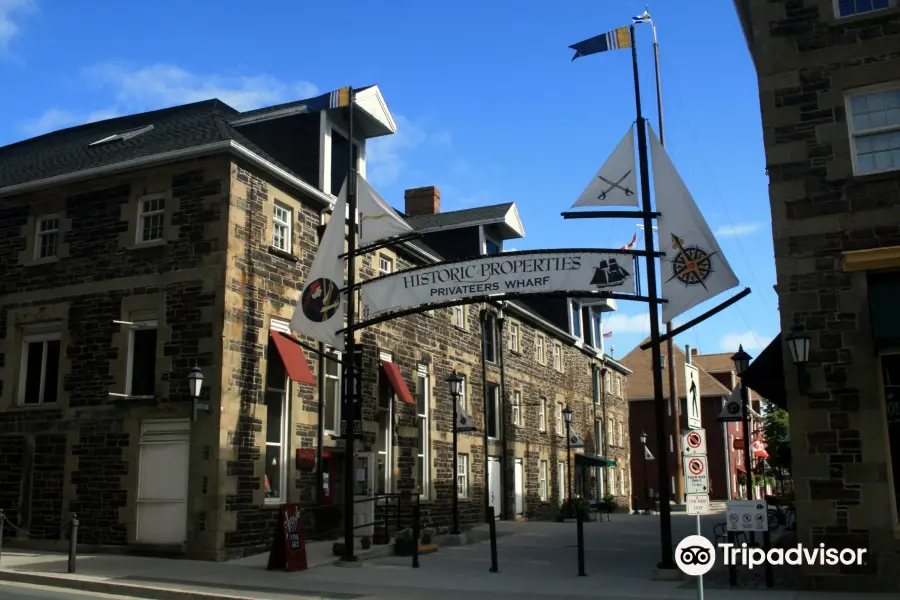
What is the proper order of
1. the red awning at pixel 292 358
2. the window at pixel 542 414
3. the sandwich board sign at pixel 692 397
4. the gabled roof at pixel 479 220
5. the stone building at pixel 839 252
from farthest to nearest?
the window at pixel 542 414, the gabled roof at pixel 479 220, the red awning at pixel 292 358, the stone building at pixel 839 252, the sandwich board sign at pixel 692 397

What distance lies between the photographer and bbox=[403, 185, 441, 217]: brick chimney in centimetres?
3274

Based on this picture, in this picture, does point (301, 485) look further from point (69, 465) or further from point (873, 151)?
point (873, 151)

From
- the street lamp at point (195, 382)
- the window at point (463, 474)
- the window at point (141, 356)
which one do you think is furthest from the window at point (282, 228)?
the window at point (463, 474)

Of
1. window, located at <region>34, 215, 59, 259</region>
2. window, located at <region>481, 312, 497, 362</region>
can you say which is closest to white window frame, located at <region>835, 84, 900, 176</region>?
window, located at <region>34, 215, 59, 259</region>

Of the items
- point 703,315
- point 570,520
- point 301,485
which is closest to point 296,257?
point 301,485

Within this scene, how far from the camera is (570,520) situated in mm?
30203

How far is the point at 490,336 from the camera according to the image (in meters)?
30.1

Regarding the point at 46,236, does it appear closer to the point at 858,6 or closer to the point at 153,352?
the point at 153,352

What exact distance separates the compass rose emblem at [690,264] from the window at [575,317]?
24.3 metres

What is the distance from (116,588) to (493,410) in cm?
1888

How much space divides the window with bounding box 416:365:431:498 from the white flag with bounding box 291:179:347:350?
8.10 meters

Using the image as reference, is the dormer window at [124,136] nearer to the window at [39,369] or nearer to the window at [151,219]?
the window at [151,219]

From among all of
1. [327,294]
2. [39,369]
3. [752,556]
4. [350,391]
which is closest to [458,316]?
[327,294]

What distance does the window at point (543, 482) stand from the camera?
109ft
